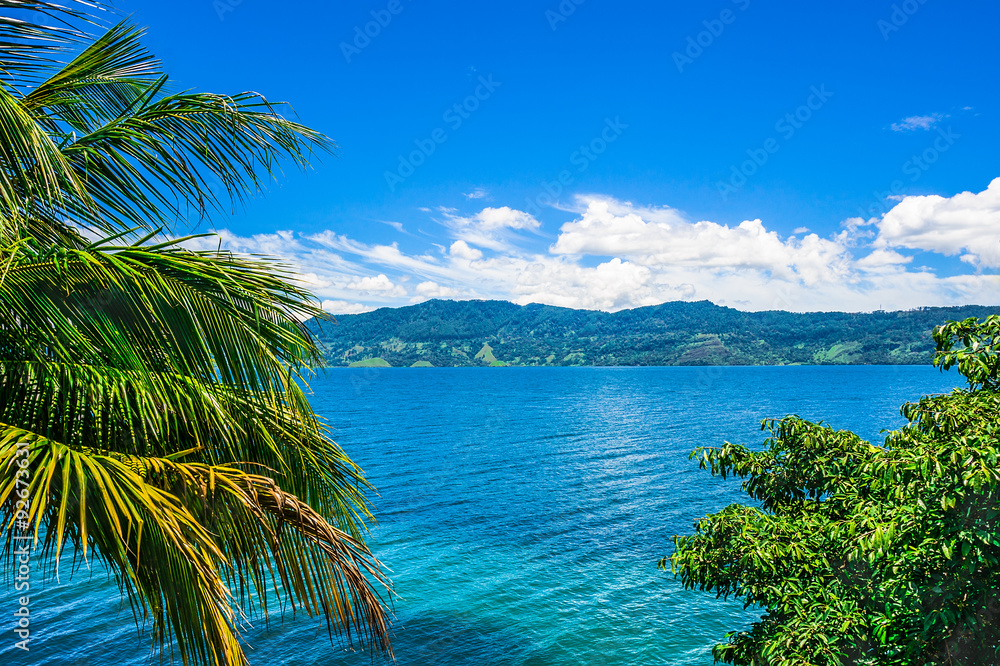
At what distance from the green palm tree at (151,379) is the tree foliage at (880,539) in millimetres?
6125

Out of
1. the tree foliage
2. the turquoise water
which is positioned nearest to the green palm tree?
the tree foliage

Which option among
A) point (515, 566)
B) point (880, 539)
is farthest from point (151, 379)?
point (515, 566)

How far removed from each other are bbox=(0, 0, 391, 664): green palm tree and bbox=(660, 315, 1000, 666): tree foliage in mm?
6125

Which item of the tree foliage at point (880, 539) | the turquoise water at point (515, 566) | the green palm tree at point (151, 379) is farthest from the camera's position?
the turquoise water at point (515, 566)

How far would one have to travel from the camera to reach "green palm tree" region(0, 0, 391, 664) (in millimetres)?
3170

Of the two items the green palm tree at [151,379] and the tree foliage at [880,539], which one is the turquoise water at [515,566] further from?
the green palm tree at [151,379]

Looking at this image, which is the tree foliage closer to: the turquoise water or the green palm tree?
the green palm tree

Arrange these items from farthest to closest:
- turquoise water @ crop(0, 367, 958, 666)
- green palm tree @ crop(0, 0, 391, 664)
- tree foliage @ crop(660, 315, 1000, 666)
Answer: turquoise water @ crop(0, 367, 958, 666) < tree foliage @ crop(660, 315, 1000, 666) < green palm tree @ crop(0, 0, 391, 664)

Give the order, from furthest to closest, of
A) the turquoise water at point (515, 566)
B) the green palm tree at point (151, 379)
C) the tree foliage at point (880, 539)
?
the turquoise water at point (515, 566), the tree foliage at point (880, 539), the green palm tree at point (151, 379)

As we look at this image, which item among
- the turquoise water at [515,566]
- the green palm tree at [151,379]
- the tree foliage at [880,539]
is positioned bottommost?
the turquoise water at [515,566]

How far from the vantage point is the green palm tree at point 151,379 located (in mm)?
3170

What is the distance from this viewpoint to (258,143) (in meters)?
5.27

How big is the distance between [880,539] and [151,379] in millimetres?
7473

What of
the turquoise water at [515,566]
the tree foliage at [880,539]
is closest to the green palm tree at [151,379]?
the tree foliage at [880,539]
